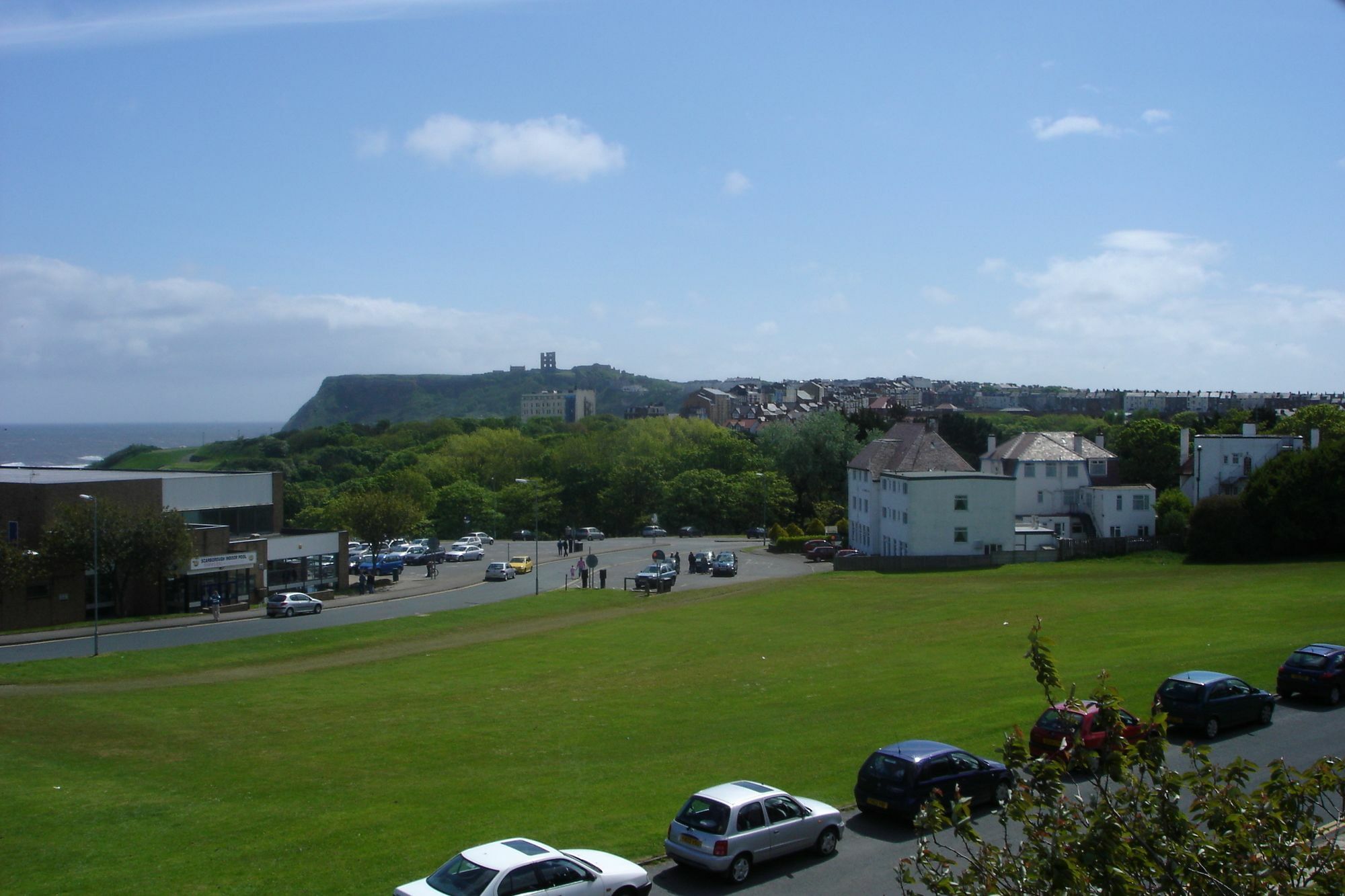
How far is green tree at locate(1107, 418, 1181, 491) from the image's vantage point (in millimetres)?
107375

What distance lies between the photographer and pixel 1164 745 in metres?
6.74

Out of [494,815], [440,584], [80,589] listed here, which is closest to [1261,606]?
[494,815]

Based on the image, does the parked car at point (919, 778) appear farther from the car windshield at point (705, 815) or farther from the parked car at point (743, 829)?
the car windshield at point (705, 815)

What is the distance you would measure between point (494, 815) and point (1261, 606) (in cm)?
3794

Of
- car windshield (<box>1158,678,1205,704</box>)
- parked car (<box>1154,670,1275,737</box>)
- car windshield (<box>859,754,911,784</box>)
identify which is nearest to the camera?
car windshield (<box>859,754,911,784</box>)

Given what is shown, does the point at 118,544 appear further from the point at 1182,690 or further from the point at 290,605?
the point at 1182,690

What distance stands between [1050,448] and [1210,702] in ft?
199

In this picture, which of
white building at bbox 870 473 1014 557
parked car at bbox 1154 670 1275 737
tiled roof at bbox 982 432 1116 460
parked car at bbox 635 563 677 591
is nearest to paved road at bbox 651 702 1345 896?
parked car at bbox 1154 670 1275 737

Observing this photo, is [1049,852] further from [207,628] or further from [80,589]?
[80,589]

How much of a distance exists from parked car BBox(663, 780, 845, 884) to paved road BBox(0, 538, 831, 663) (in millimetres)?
35089

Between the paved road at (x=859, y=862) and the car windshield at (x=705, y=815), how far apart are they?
33.5 inches

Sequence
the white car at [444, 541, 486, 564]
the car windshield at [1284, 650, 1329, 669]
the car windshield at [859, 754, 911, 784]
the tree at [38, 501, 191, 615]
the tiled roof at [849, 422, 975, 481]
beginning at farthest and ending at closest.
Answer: the white car at [444, 541, 486, 564]
the tiled roof at [849, 422, 975, 481]
the tree at [38, 501, 191, 615]
the car windshield at [1284, 650, 1329, 669]
the car windshield at [859, 754, 911, 784]

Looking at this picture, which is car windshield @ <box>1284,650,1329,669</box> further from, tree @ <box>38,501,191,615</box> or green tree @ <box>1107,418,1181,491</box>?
green tree @ <box>1107,418,1181,491</box>

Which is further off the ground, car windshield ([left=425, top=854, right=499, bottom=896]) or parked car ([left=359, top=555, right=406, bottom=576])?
car windshield ([left=425, top=854, right=499, bottom=896])
